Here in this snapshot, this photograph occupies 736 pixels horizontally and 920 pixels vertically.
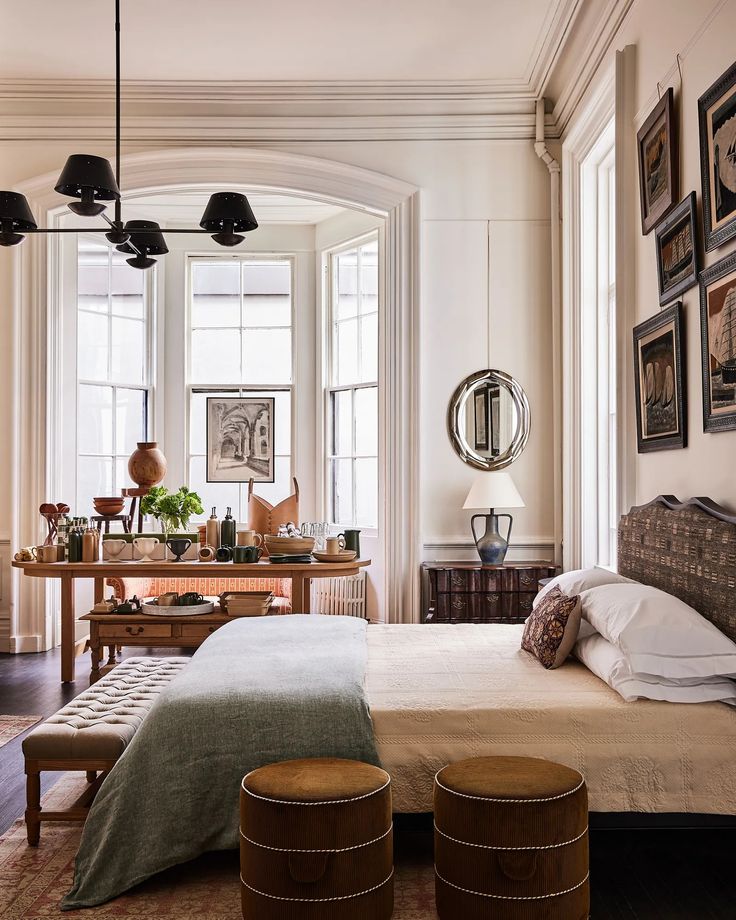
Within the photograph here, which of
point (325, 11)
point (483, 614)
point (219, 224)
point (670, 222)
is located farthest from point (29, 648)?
point (670, 222)

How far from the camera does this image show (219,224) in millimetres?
4277

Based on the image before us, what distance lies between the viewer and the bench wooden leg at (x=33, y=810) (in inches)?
120

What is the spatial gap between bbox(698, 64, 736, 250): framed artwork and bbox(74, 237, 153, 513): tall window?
17.0 ft

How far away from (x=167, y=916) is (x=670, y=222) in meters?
3.28

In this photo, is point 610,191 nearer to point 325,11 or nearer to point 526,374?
point 526,374

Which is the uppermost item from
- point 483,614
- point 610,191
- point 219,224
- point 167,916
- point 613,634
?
point 610,191

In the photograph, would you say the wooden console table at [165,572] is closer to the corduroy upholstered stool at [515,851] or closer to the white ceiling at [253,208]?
the corduroy upholstered stool at [515,851]

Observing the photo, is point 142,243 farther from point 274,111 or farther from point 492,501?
point 492,501

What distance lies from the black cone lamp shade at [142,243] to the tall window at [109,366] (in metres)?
2.34

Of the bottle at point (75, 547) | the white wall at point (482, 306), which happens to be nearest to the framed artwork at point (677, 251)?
the white wall at point (482, 306)

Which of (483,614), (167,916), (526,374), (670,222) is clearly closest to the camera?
(167,916)

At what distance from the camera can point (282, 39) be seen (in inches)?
215

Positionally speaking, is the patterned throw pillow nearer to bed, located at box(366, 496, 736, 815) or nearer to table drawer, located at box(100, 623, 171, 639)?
bed, located at box(366, 496, 736, 815)

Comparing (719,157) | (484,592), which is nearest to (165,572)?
(484,592)
